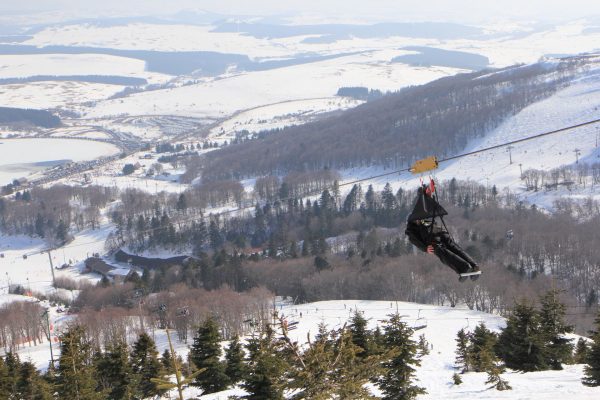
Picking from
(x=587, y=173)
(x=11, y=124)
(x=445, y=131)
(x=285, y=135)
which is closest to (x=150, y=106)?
(x=11, y=124)

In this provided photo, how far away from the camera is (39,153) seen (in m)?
149

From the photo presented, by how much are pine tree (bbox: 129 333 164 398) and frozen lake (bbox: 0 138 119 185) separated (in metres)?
108

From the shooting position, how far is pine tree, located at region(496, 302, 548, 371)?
930 inches

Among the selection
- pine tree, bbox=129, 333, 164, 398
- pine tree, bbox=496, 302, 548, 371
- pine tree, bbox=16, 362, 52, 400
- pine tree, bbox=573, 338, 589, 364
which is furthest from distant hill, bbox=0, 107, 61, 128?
pine tree, bbox=496, 302, 548, 371

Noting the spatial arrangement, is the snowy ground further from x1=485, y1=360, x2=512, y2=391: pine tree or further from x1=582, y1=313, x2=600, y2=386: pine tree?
x1=582, y1=313, x2=600, y2=386: pine tree

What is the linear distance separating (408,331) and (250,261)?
4803 centimetres

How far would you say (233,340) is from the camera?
27.4m

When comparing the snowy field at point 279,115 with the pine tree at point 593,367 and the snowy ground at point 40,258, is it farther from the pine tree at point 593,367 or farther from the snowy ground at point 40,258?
the pine tree at point 593,367

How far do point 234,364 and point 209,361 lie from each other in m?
1.06

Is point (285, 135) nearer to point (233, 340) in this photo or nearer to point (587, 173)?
point (587, 173)

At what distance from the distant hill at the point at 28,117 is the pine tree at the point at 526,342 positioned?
6670 inches

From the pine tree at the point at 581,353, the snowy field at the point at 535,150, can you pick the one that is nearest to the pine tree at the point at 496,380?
the pine tree at the point at 581,353

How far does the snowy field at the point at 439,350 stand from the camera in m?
19.1

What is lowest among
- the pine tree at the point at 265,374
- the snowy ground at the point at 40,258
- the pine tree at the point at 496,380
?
the snowy ground at the point at 40,258
